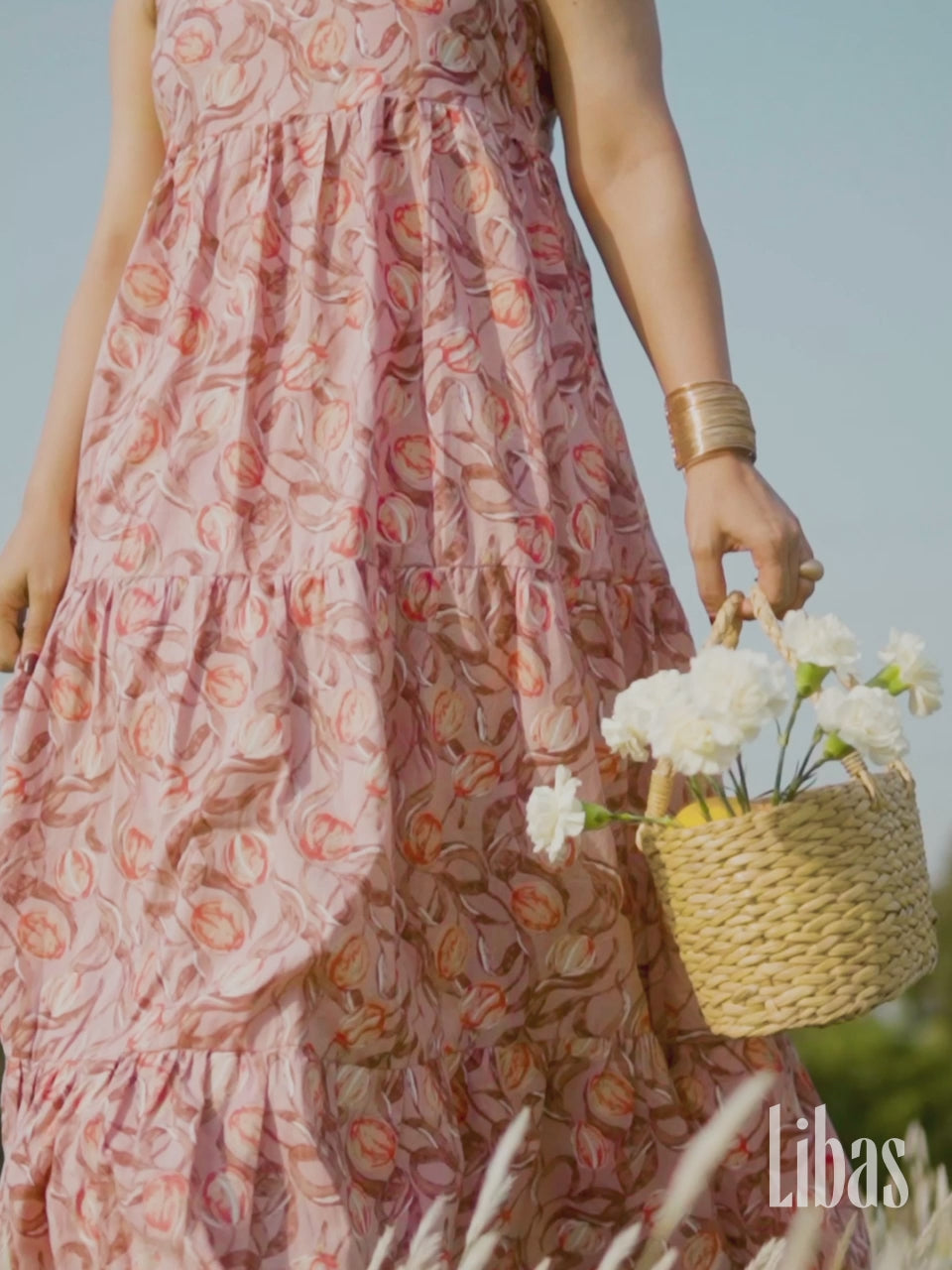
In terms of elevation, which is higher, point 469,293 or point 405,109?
point 405,109

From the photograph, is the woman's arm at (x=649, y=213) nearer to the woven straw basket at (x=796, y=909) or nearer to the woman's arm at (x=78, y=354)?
the woven straw basket at (x=796, y=909)

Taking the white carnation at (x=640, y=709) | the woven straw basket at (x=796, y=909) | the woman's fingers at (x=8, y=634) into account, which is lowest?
the woven straw basket at (x=796, y=909)

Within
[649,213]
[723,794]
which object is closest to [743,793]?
[723,794]

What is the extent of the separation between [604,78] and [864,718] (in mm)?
877

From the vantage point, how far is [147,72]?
89.5 inches

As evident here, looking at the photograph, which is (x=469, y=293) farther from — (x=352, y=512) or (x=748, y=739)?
(x=748, y=739)

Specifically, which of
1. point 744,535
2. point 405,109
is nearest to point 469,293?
point 405,109

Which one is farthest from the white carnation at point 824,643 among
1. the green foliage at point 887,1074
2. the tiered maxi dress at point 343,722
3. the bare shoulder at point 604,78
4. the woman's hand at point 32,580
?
the green foliage at point 887,1074

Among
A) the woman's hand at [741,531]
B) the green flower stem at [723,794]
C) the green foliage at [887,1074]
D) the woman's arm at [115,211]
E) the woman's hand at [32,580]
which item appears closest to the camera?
the green flower stem at [723,794]

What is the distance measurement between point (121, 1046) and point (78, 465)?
75cm

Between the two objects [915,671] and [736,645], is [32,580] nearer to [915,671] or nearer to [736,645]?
[736,645]

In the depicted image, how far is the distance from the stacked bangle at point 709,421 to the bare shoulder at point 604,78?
0.32 meters

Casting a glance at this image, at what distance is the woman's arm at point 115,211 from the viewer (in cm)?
218

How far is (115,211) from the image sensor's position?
7.39 ft
